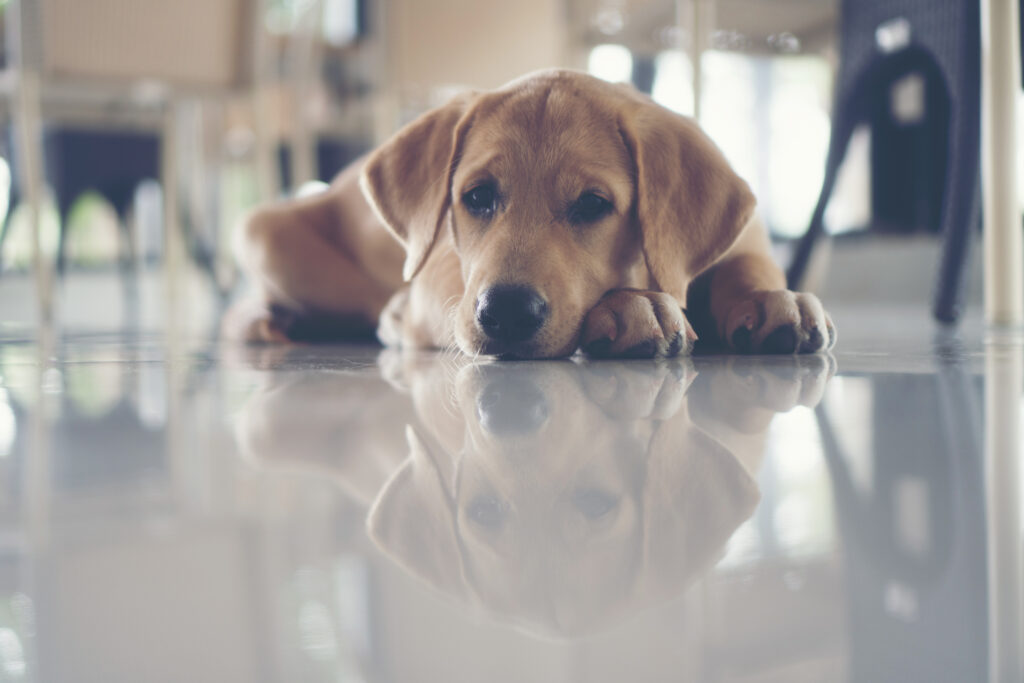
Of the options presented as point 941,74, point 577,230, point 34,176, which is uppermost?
point 941,74

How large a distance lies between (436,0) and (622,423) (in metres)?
4.65

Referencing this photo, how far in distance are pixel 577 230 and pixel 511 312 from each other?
23 centimetres

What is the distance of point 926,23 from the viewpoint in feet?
8.40

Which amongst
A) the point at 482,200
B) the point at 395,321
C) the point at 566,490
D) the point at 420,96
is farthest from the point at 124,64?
the point at 566,490

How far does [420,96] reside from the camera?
5195 millimetres

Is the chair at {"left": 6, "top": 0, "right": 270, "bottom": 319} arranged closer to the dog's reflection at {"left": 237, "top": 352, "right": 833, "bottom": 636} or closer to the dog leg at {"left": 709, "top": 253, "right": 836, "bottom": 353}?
the dog leg at {"left": 709, "top": 253, "right": 836, "bottom": 353}

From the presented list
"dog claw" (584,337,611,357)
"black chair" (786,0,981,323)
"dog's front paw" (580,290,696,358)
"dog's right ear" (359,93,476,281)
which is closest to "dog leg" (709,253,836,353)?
"dog's front paw" (580,290,696,358)


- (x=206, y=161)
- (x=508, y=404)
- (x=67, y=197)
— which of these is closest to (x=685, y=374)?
(x=508, y=404)

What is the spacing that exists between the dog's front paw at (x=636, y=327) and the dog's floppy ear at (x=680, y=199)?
0.34 feet

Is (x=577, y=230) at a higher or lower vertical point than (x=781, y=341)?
higher

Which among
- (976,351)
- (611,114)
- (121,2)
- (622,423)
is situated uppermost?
(121,2)

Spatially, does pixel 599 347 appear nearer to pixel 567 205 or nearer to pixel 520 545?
pixel 567 205

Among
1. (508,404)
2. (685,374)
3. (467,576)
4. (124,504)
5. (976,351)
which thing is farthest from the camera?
(976,351)

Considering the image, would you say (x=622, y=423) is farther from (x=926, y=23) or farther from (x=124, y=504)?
(x=926, y=23)
